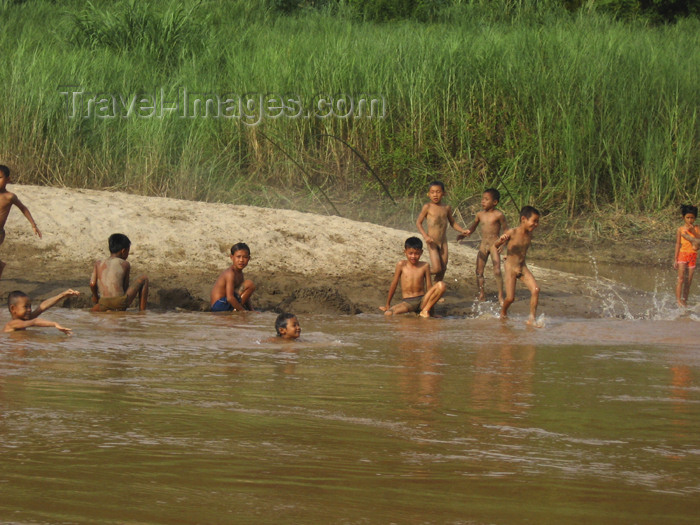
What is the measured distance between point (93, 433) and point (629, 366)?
11.1 ft

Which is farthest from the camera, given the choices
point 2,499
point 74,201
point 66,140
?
point 66,140

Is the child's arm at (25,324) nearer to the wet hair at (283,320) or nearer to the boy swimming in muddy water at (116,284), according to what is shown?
the boy swimming in muddy water at (116,284)

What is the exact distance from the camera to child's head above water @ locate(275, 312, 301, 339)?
6.50 metres

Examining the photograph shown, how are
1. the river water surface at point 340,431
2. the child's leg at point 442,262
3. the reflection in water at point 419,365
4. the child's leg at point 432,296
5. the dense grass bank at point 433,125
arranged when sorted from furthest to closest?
the dense grass bank at point 433,125 < the child's leg at point 442,262 < the child's leg at point 432,296 < the reflection in water at point 419,365 < the river water surface at point 340,431

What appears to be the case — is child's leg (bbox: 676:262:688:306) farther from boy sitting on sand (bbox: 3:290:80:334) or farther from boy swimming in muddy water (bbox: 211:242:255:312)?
boy sitting on sand (bbox: 3:290:80:334)

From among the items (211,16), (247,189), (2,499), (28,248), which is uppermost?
(211,16)

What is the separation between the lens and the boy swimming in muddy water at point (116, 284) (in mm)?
7793

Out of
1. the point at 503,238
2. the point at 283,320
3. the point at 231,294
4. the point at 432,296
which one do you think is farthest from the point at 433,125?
the point at 283,320

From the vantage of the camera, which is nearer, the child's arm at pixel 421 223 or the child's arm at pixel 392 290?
the child's arm at pixel 392 290

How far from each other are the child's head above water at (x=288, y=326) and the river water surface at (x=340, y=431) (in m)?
0.13

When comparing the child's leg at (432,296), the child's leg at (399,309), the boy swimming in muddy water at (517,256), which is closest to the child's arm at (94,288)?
the child's leg at (399,309)

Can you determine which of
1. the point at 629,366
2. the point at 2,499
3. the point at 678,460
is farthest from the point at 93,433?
the point at 629,366

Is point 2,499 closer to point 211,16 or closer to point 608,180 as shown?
point 608,180

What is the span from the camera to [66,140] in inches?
454
